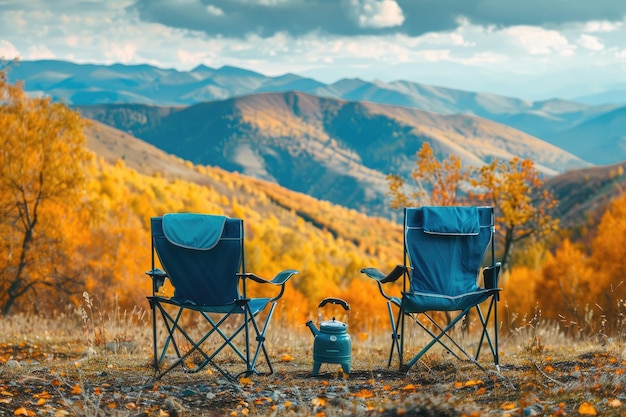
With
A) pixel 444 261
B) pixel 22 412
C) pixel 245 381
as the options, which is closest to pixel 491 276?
pixel 444 261

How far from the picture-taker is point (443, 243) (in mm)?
5551

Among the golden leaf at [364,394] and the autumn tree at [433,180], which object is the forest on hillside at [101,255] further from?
the autumn tree at [433,180]

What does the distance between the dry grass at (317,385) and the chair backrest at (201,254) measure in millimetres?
727

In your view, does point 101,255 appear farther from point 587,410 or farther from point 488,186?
point 587,410

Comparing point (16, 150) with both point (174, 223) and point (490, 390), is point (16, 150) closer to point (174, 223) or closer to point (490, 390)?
point (174, 223)

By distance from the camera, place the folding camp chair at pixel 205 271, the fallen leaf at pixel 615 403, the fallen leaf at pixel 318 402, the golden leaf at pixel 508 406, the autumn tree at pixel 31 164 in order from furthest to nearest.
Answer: the autumn tree at pixel 31 164
the folding camp chair at pixel 205 271
the fallen leaf at pixel 318 402
the golden leaf at pixel 508 406
the fallen leaf at pixel 615 403

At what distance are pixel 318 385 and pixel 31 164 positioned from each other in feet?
56.4

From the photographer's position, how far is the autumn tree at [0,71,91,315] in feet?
63.2

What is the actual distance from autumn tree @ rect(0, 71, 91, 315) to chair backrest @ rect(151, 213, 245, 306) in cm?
1517

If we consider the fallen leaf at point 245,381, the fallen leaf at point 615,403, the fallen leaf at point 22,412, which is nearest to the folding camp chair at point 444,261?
the fallen leaf at point 245,381

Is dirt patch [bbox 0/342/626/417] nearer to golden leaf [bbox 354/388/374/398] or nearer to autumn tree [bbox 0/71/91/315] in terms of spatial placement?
golden leaf [bbox 354/388/374/398]

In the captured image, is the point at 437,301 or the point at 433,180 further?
the point at 433,180

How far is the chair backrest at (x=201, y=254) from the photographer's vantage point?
5270 mm

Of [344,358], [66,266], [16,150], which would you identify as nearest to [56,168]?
[16,150]
